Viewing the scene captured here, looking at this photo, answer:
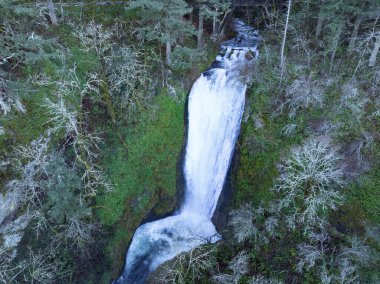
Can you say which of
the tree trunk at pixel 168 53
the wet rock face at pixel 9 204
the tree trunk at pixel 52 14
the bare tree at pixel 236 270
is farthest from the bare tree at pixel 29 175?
the tree trunk at pixel 168 53

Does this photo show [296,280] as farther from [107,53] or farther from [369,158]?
[107,53]

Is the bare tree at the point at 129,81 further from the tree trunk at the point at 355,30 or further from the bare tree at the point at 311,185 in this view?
the tree trunk at the point at 355,30

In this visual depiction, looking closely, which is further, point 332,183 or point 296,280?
point 332,183

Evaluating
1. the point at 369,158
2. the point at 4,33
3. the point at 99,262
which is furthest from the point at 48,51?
the point at 369,158

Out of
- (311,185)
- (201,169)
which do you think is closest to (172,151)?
(201,169)

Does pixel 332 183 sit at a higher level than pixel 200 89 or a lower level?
lower

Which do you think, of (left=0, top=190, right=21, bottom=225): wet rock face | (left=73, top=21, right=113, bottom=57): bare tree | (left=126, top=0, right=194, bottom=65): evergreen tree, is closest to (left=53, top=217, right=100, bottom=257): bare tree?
(left=0, top=190, right=21, bottom=225): wet rock face

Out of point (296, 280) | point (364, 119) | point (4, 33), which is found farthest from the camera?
point (4, 33)
